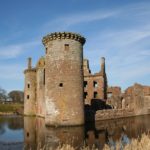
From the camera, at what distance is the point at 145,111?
3550 cm

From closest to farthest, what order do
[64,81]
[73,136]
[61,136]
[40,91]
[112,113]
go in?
1. [73,136]
2. [61,136]
3. [64,81]
4. [112,113]
5. [40,91]

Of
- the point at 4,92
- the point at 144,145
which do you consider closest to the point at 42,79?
the point at 144,145

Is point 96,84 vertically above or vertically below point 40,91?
above

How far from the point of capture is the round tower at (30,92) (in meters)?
33.2

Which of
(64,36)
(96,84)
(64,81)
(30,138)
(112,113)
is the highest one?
(64,36)

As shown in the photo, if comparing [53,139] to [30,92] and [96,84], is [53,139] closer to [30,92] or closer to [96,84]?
[30,92]

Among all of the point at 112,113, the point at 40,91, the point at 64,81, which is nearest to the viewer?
the point at 64,81

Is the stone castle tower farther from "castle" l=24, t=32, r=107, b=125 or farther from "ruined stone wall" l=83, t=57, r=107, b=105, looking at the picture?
"ruined stone wall" l=83, t=57, r=107, b=105

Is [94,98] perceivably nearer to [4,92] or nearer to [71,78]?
[71,78]

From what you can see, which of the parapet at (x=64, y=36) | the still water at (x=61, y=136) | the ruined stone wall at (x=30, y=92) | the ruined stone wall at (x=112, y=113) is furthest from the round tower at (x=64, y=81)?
the ruined stone wall at (x=30, y=92)

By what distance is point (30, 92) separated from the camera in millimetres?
33781

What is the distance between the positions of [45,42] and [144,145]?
14.3 m

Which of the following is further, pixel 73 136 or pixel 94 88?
pixel 94 88

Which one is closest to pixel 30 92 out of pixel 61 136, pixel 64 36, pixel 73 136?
pixel 64 36
